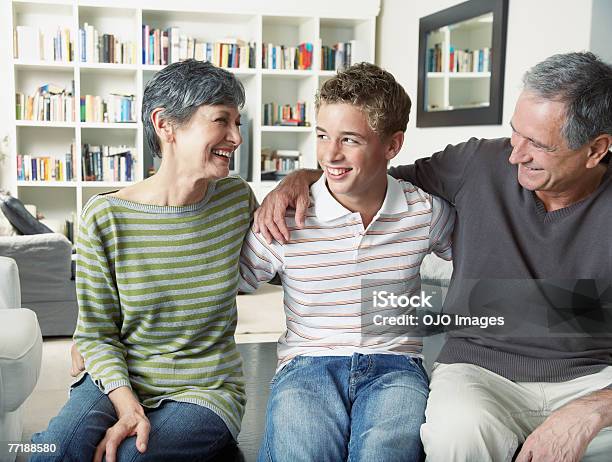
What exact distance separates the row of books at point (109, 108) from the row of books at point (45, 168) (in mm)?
299

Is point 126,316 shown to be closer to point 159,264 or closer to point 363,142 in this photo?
point 159,264

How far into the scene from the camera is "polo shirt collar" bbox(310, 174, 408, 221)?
1.72 metres

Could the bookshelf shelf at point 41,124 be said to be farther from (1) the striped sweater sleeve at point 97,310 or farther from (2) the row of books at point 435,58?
(1) the striped sweater sleeve at point 97,310

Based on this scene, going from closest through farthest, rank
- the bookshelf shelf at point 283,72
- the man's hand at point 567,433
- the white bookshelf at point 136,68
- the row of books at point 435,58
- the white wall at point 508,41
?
the man's hand at point 567,433 < the white wall at point 508,41 < the row of books at point 435,58 < the white bookshelf at point 136,68 < the bookshelf shelf at point 283,72

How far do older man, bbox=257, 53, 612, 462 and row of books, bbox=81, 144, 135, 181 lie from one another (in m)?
4.50

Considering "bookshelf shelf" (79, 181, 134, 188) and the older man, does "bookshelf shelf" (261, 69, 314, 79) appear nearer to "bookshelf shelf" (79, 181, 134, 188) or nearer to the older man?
"bookshelf shelf" (79, 181, 134, 188)

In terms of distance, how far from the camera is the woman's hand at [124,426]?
4.81 feet

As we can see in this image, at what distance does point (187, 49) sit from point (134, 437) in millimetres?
4937

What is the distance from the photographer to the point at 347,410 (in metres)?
1.59

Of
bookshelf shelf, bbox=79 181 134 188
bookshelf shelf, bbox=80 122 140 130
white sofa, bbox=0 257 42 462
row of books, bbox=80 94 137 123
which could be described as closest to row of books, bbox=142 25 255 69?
row of books, bbox=80 94 137 123

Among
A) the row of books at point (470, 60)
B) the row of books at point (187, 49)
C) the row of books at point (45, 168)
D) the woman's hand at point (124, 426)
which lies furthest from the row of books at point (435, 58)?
the woman's hand at point (124, 426)

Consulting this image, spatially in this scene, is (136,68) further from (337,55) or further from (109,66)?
(337,55)

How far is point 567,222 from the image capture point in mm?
1638

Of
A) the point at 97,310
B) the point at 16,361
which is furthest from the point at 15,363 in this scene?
the point at 97,310
